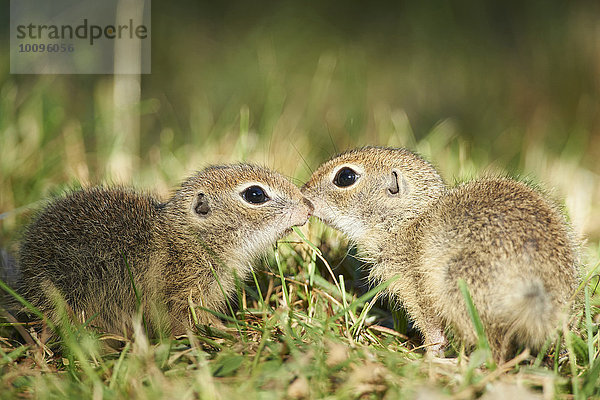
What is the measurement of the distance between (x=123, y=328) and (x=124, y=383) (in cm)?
70

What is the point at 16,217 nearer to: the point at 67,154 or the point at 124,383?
the point at 67,154

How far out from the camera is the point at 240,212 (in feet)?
14.5

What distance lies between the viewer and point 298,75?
11.7 meters

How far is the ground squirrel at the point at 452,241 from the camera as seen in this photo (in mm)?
3430

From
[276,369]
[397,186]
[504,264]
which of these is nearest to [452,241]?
→ [504,264]

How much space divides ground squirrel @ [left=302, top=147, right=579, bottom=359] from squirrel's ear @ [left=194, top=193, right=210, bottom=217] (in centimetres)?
77

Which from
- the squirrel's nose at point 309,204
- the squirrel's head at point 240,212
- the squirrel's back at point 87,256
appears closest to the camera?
the squirrel's back at point 87,256

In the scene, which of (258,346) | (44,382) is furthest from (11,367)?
(258,346)

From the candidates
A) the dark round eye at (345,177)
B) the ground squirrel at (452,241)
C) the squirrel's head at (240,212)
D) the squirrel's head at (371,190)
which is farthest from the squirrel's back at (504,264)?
the squirrel's head at (240,212)

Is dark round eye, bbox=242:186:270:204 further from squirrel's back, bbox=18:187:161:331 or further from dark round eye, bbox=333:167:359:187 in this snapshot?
squirrel's back, bbox=18:187:161:331

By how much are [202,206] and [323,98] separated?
18.7ft

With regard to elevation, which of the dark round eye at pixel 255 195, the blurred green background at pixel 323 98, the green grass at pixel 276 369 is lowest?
the green grass at pixel 276 369

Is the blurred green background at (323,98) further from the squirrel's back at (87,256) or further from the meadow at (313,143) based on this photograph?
the squirrel's back at (87,256)

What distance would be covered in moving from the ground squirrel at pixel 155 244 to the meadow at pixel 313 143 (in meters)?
0.24
